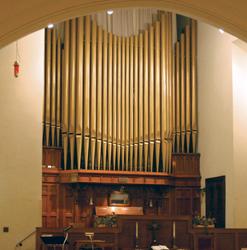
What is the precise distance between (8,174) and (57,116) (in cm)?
221

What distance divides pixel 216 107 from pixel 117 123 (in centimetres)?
230

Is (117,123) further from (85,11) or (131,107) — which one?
(85,11)

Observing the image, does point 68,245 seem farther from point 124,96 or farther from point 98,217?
point 124,96

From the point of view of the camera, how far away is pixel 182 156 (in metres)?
15.0

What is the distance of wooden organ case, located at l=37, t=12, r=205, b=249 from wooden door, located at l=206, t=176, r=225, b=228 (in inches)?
23.2

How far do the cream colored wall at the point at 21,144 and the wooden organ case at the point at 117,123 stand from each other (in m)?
0.91

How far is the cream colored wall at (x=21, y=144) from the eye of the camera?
41.6ft

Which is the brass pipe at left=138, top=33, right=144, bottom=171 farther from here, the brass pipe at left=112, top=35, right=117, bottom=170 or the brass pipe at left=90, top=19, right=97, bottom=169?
the brass pipe at left=90, top=19, right=97, bottom=169

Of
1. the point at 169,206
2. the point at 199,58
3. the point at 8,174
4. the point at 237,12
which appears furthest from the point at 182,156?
the point at 237,12

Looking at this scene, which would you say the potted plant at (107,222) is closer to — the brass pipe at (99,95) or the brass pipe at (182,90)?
the brass pipe at (99,95)

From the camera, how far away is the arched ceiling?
5602 millimetres

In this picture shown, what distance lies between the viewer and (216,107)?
14.2 m

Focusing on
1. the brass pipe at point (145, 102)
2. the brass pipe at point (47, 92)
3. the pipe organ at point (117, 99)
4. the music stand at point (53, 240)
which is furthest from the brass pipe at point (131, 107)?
the music stand at point (53, 240)

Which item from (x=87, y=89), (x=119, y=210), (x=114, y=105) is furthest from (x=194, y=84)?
(x=119, y=210)
